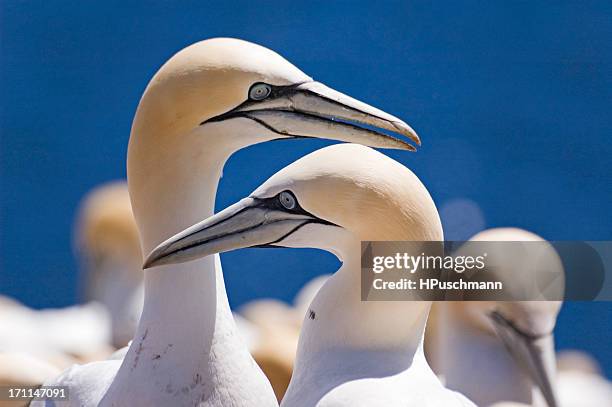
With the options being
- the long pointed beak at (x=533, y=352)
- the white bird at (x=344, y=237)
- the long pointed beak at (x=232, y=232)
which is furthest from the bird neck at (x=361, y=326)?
the long pointed beak at (x=533, y=352)

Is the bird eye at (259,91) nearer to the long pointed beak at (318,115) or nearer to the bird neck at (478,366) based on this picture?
the long pointed beak at (318,115)

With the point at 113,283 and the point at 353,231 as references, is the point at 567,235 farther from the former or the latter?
the point at 353,231

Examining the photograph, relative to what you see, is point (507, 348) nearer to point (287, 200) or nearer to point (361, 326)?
point (361, 326)

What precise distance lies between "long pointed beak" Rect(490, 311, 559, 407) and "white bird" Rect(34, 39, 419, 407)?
1.38m

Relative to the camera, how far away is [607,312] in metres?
5.57

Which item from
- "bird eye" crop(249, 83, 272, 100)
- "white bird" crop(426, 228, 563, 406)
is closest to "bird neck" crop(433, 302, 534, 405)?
"white bird" crop(426, 228, 563, 406)

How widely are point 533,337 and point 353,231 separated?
151cm

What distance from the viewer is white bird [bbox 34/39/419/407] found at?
294cm

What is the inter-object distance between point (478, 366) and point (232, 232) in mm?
1802

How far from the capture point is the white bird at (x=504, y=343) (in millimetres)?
4262

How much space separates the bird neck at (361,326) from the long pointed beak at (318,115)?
0.25m

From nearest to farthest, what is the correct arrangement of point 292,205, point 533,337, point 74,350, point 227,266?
point 292,205, point 533,337, point 74,350, point 227,266

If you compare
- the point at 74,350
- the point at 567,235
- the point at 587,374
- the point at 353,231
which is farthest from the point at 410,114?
the point at 353,231

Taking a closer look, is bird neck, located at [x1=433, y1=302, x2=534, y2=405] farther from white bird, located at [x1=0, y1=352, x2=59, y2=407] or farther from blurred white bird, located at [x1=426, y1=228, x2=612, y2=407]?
white bird, located at [x1=0, y1=352, x2=59, y2=407]
